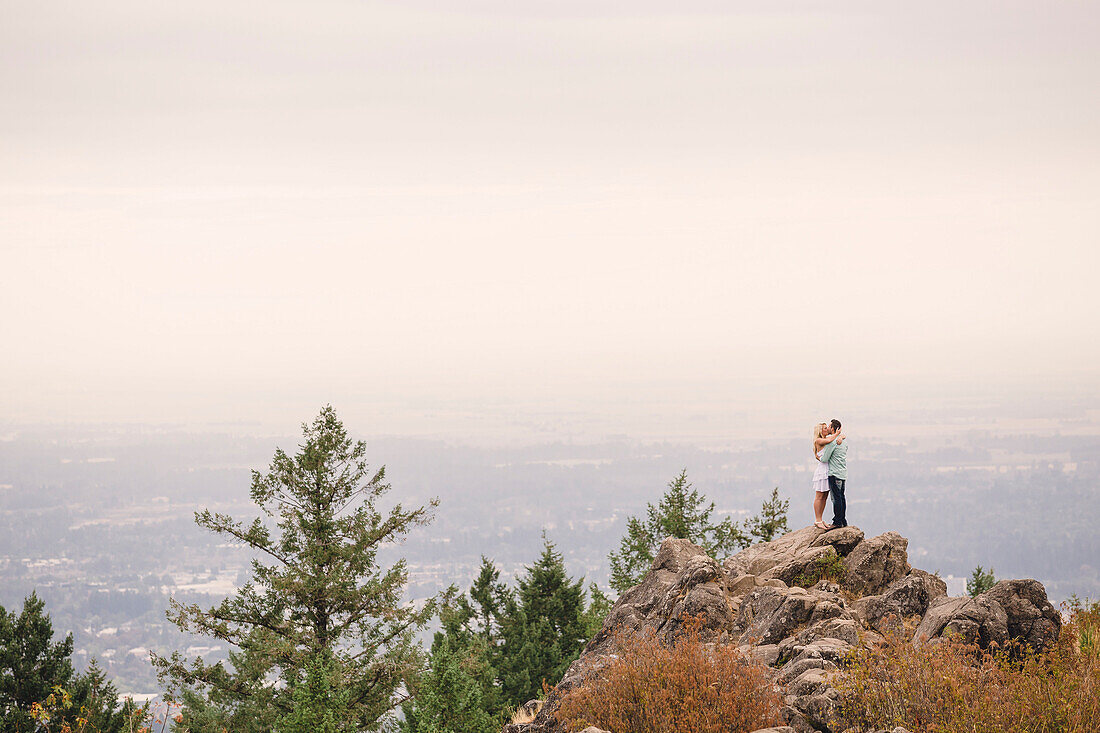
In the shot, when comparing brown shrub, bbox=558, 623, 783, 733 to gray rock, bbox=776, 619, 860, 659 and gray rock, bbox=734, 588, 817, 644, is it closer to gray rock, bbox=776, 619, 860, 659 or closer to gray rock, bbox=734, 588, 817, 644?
gray rock, bbox=776, 619, 860, 659

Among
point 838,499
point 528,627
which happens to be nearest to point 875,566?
point 838,499

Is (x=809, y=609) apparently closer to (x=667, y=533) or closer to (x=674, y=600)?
(x=674, y=600)

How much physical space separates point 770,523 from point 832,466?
20875 millimetres

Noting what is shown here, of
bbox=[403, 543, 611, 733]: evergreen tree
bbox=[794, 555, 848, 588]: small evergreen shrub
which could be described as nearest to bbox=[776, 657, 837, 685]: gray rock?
bbox=[794, 555, 848, 588]: small evergreen shrub

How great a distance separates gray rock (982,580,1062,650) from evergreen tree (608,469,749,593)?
35.8 meters

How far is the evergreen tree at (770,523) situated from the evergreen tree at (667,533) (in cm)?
416

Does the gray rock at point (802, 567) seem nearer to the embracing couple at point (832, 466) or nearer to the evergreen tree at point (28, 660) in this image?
the embracing couple at point (832, 466)

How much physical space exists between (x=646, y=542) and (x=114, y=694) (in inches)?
1186

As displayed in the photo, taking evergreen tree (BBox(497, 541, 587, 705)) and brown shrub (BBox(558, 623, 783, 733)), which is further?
evergreen tree (BBox(497, 541, 587, 705))

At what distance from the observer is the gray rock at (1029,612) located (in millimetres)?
15094

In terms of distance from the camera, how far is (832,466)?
22.8m

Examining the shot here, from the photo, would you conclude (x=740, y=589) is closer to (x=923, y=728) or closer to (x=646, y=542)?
(x=923, y=728)

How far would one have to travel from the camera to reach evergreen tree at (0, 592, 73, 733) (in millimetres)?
31859

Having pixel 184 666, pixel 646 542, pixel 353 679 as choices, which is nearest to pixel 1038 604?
pixel 353 679
